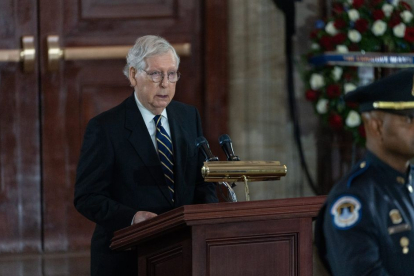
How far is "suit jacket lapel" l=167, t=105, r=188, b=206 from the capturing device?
338 cm

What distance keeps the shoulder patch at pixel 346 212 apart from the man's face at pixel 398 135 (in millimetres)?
140

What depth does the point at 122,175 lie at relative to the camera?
3.38 meters

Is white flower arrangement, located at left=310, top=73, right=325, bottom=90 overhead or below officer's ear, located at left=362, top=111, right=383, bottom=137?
overhead

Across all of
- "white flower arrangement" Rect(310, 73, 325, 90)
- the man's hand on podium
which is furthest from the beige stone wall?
the man's hand on podium

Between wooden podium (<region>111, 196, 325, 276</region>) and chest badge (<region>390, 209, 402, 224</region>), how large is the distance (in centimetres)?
93

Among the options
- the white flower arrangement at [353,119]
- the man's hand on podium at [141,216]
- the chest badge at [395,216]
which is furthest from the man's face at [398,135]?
the white flower arrangement at [353,119]

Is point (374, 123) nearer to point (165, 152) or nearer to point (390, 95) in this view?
point (390, 95)

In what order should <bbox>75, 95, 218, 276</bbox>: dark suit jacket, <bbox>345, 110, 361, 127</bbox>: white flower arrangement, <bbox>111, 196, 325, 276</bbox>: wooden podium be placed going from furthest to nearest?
<bbox>345, 110, 361, 127</bbox>: white flower arrangement
<bbox>75, 95, 218, 276</bbox>: dark suit jacket
<bbox>111, 196, 325, 276</bbox>: wooden podium

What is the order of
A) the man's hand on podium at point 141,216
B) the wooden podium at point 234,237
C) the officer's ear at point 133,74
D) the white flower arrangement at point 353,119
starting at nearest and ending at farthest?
the wooden podium at point 234,237
the man's hand on podium at point 141,216
the officer's ear at point 133,74
the white flower arrangement at point 353,119

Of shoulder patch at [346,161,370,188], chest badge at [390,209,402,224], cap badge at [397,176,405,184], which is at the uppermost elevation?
shoulder patch at [346,161,370,188]

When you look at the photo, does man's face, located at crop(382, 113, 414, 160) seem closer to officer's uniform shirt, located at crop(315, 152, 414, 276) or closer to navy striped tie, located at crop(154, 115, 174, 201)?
officer's uniform shirt, located at crop(315, 152, 414, 276)

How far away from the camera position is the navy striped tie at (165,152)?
134 inches

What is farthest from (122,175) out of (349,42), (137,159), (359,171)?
(349,42)

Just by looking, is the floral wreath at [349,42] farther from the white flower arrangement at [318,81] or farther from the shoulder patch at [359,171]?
the shoulder patch at [359,171]
